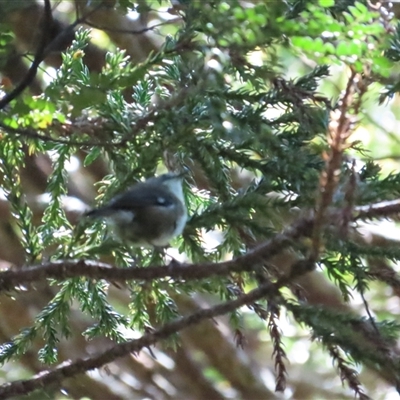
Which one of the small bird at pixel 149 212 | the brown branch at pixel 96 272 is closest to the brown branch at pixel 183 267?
the brown branch at pixel 96 272

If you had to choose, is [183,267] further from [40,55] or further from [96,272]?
[40,55]

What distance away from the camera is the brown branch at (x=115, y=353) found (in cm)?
113

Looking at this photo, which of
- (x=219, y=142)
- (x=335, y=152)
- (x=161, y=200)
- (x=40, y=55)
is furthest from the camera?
(x=161, y=200)

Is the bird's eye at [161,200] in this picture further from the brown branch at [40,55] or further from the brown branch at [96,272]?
the brown branch at [40,55]

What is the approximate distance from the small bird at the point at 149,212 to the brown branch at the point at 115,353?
1.24 ft

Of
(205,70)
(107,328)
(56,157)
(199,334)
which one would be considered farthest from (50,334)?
(199,334)

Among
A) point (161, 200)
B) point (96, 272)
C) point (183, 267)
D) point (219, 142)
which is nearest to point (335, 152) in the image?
point (183, 267)

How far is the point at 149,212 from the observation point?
2182 millimetres

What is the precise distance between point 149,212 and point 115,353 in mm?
1005

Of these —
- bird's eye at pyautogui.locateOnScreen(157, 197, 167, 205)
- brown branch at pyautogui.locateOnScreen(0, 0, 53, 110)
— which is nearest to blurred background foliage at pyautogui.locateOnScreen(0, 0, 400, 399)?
brown branch at pyautogui.locateOnScreen(0, 0, 53, 110)

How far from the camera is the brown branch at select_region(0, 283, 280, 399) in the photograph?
1130mm

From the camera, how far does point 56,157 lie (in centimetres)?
168

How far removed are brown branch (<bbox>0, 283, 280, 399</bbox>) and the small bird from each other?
0.38m

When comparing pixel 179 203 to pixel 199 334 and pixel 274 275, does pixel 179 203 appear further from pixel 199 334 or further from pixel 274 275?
pixel 199 334
